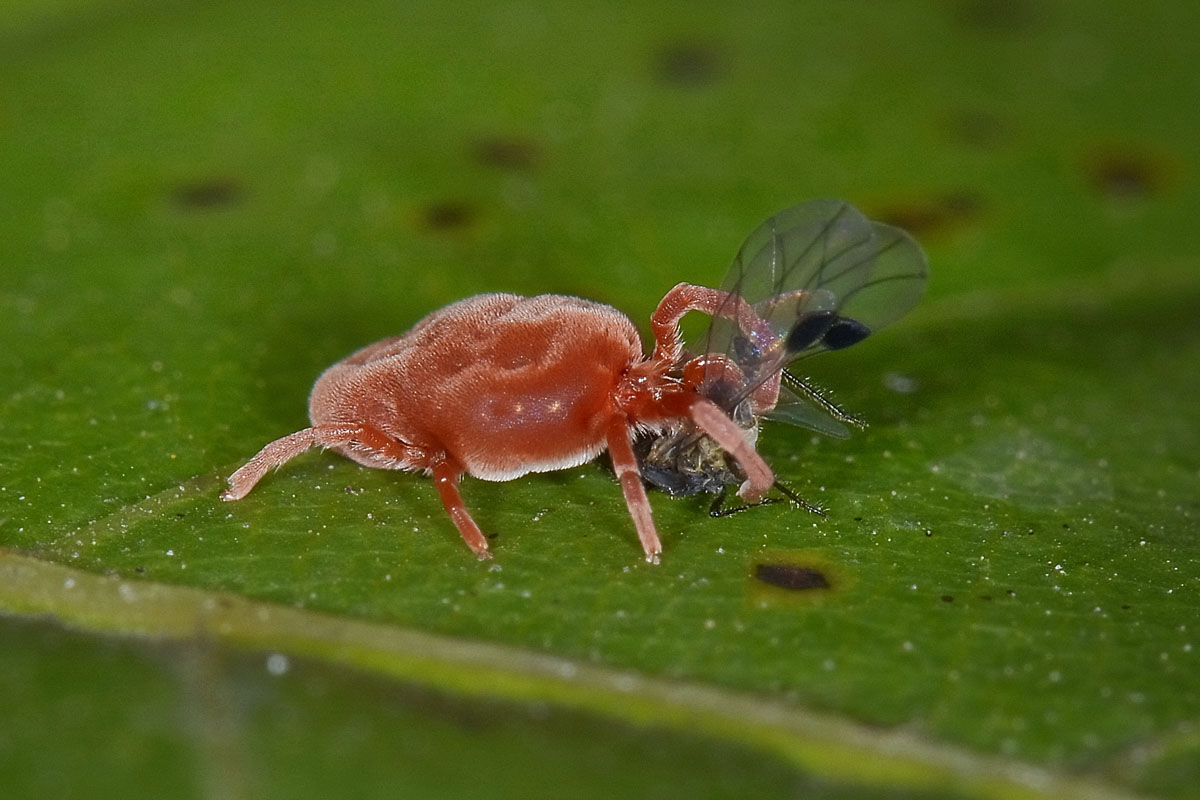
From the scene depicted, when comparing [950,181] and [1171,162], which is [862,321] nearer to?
[950,181]

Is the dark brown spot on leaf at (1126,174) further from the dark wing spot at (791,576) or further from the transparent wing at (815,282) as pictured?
the dark wing spot at (791,576)

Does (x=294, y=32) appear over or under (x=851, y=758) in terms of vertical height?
over

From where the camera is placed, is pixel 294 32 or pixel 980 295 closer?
pixel 980 295

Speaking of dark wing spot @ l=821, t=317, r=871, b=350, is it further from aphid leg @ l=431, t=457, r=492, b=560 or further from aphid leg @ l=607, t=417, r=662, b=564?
aphid leg @ l=431, t=457, r=492, b=560

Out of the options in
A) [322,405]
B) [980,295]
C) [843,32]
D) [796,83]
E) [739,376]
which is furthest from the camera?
[843,32]

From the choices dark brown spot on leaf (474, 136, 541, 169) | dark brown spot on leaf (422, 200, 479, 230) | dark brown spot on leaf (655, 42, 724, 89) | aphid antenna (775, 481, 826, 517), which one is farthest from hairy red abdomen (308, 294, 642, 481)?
dark brown spot on leaf (655, 42, 724, 89)

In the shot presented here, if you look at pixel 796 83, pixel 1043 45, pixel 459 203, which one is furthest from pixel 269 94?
pixel 1043 45
